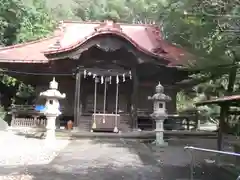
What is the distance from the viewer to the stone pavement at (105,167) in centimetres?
797

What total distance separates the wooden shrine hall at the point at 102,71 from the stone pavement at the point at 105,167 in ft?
18.7

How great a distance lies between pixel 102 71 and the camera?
59.2 feet

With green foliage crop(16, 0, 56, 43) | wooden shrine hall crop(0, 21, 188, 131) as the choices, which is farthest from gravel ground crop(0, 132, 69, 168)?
green foliage crop(16, 0, 56, 43)

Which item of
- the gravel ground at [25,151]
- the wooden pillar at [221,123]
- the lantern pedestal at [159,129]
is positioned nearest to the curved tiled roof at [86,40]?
the lantern pedestal at [159,129]

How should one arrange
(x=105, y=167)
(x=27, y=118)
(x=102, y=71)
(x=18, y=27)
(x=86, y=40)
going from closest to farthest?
(x=105, y=167) → (x=86, y=40) → (x=102, y=71) → (x=27, y=118) → (x=18, y=27)

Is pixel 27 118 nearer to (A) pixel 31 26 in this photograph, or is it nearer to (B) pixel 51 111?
(B) pixel 51 111

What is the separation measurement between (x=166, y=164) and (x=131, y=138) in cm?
601

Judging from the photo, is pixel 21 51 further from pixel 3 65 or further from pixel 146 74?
→ pixel 146 74

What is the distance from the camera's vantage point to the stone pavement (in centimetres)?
797

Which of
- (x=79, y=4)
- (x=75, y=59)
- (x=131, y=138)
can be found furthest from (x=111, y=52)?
(x=79, y=4)

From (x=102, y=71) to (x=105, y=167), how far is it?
950 centimetres

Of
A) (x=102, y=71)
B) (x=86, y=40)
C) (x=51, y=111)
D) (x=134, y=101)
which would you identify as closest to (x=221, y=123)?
(x=51, y=111)

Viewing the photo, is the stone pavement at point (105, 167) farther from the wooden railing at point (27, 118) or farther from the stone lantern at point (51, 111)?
the wooden railing at point (27, 118)

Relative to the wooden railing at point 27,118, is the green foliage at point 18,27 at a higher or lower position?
higher
